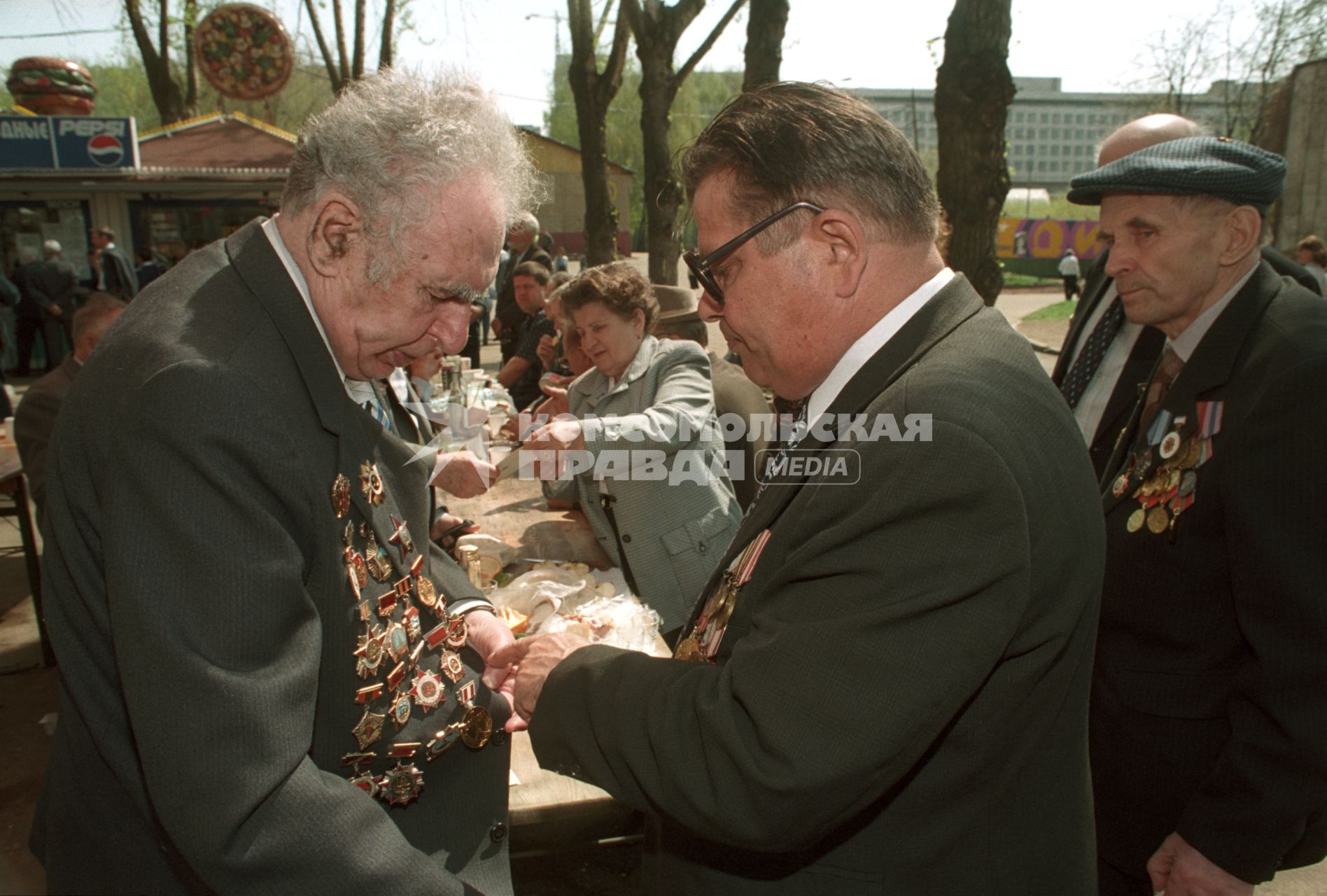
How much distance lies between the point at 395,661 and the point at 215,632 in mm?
380

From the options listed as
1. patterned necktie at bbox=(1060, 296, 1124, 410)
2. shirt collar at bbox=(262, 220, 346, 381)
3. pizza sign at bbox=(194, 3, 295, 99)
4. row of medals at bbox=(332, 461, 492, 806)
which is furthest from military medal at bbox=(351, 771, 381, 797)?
pizza sign at bbox=(194, 3, 295, 99)

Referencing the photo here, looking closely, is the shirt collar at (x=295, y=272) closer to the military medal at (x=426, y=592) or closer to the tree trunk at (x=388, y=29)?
the military medal at (x=426, y=592)

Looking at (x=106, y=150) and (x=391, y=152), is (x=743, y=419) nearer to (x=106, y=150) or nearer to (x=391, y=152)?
(x=391, y=152)

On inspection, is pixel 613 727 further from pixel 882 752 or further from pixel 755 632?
pixel 882 752

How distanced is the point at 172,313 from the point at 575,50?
40.4ft

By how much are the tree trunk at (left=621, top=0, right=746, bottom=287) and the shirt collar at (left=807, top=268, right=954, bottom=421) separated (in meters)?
8.03

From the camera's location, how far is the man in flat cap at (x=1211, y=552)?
5.41 ft

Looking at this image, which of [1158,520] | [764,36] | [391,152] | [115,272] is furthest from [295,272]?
[115,272]

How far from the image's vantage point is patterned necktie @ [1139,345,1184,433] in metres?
2.18

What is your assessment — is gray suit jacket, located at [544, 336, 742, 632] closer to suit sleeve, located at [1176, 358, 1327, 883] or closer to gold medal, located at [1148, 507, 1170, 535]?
gold medal, located at [1148, 507, 1170, 535]

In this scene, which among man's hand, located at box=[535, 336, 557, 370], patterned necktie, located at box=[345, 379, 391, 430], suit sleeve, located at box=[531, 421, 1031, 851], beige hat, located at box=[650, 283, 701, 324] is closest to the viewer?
suit sleeve, located at box=[531, 421, 1031, 851]

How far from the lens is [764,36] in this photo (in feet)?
25.4

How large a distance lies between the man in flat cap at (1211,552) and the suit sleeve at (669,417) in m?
1.50

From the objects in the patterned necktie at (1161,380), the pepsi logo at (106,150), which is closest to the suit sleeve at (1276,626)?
the patterned necktie at (1161,380)
